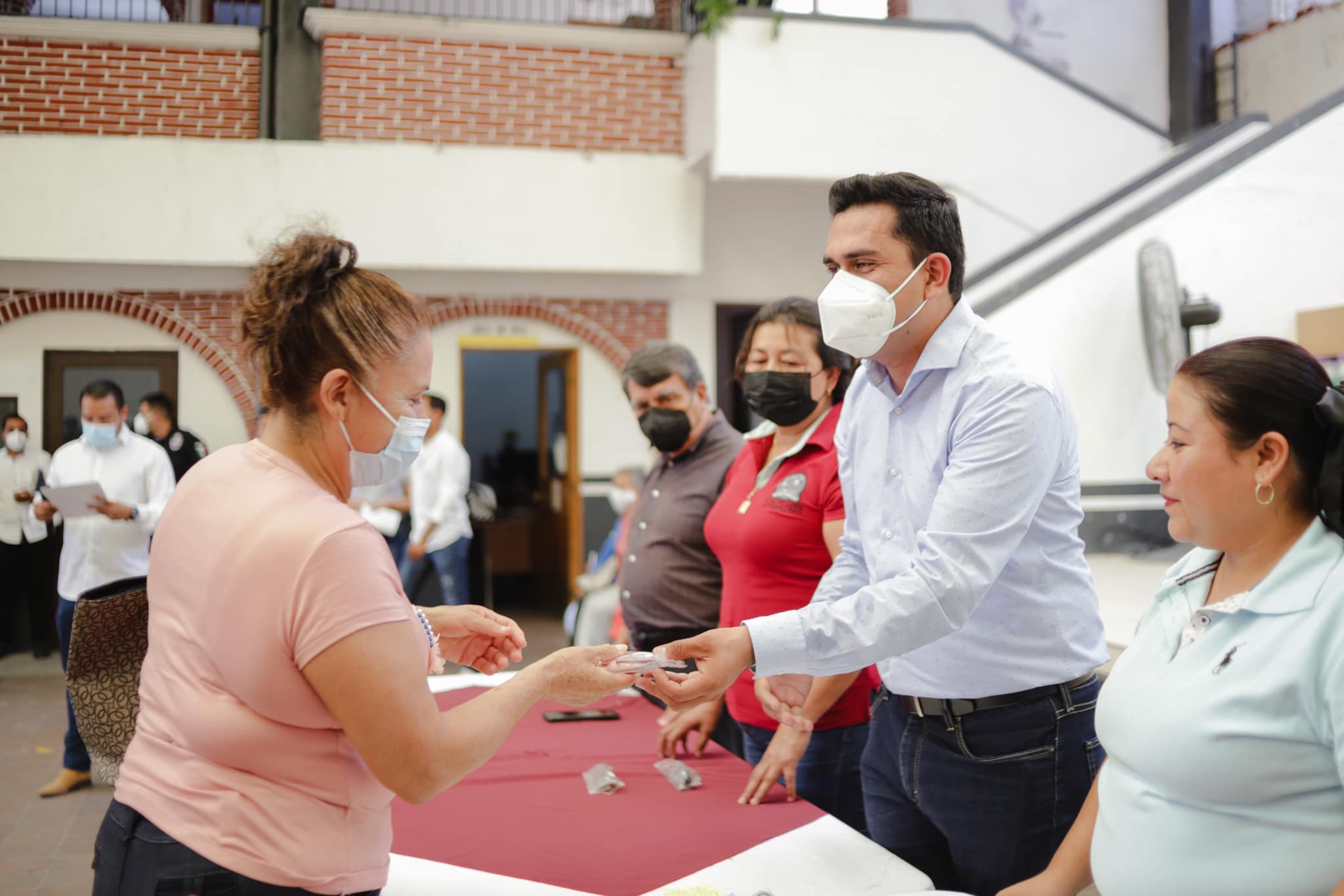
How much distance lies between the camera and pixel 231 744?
4.22ft

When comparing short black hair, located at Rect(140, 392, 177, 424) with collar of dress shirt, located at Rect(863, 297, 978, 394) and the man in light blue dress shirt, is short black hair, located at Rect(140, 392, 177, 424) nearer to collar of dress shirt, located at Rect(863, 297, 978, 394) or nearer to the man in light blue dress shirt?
the man in light blue dress shirt

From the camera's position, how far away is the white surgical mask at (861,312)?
1.96 m

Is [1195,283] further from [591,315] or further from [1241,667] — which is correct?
[1241,667]

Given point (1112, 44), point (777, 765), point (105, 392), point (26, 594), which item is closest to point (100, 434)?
point (105, 392)

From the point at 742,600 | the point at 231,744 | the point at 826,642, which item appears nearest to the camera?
the point at 231,744

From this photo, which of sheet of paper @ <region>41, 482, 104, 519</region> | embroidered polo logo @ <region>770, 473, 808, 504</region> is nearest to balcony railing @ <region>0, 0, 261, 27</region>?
sheet of paper @ <region>41, 482, 104, 519</region>

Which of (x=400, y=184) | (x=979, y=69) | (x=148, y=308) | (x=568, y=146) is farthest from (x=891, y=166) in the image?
(x=148, y=308)

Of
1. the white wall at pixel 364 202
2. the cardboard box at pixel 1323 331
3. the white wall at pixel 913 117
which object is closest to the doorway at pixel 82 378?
the white wall at pixel 364 202

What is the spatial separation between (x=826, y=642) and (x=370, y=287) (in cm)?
90

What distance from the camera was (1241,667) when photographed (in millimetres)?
1414

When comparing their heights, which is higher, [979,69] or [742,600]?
[979,69]

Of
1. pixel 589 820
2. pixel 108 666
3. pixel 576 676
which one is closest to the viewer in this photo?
pixel 576 676

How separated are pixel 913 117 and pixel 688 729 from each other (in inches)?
243

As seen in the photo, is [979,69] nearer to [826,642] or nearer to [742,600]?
[742,600]
